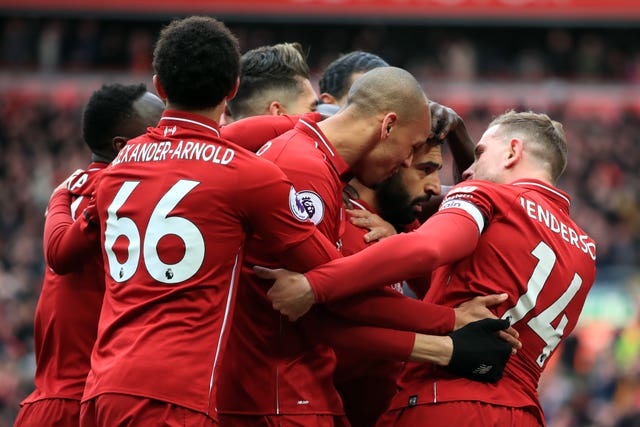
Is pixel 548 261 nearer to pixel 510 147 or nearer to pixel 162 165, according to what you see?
pixel 510 147

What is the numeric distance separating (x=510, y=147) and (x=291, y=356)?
1427 mm

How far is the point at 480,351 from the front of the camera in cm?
426

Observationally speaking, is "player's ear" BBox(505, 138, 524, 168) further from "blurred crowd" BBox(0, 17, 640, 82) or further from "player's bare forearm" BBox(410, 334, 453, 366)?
"blurred crowd" BBox(0, 17, 640, 82)

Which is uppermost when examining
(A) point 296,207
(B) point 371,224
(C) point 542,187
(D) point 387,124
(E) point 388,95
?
(E) point 388,95

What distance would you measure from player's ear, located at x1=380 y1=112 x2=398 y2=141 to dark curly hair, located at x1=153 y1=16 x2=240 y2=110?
0.79 meters

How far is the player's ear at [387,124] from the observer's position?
4.48 meters

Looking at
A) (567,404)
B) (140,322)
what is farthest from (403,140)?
(567,404)

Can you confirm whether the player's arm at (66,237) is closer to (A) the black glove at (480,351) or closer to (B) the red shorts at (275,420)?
(B) the red shorts at (275,420)

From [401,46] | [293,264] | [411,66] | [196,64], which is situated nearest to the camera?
[196,64]

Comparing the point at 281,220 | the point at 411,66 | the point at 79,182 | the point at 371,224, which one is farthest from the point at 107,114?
the point at 411,66

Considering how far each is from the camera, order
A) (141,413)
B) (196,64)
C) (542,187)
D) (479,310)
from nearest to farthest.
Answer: (141,413), (196,64), (479,310), (542,187)

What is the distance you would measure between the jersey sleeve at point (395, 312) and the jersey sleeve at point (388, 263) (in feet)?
0.44

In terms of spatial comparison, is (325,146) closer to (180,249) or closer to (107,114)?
(180,249)

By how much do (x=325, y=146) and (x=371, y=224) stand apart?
559 millimetres
